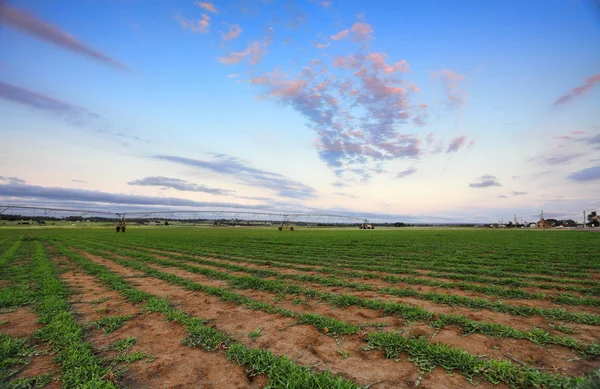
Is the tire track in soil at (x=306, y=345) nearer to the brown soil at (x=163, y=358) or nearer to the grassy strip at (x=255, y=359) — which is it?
the grassy strip at (x=255, y=359)

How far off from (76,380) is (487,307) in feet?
31.2

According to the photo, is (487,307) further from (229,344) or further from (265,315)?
(229,344)

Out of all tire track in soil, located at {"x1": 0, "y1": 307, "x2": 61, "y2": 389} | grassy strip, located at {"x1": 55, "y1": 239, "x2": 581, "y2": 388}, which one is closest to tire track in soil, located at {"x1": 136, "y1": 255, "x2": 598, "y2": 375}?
grassy strip, located at {"x1": 55, "y1": 239, "x2": 581, "y2": 388}

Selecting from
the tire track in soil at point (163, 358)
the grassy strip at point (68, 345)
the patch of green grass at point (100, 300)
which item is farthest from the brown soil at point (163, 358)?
the patch of green grass at point (100, 300)

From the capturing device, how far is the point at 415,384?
405cm

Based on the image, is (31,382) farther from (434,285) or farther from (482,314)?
(434,285)

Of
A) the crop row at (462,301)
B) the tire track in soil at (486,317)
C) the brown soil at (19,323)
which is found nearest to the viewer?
the tire track in soil at (486,317)

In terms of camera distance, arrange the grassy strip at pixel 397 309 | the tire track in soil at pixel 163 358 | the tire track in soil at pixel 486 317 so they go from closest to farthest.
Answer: the tire track in soil at pixel 163 358 < the grassy strip at pixel 397 309 < the tire track in soil at pixel 486 317

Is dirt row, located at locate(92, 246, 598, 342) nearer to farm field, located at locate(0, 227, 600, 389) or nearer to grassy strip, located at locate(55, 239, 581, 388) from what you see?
farm field, located at locate(0, 227, 600, 389)

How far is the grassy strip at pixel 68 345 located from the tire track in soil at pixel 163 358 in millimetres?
275

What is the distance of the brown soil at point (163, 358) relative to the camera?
13.9 ft

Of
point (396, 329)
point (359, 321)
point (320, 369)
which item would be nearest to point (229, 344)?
point (320, 369)

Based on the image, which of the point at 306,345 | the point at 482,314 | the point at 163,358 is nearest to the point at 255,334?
the point at 306,345

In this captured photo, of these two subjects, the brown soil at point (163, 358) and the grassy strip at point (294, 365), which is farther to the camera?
the brown soil at point (163, 358)
